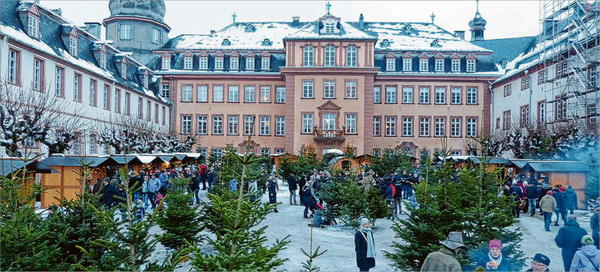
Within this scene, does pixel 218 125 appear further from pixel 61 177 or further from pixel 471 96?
pixel 61 177

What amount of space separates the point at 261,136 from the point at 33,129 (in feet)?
106

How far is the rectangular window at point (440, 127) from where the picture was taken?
5025cm

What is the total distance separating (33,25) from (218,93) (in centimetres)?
2536

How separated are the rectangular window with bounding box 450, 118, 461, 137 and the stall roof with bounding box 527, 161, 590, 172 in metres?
28.2

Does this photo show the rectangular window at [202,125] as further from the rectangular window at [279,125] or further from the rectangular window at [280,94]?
the rectangular window at [280,94]

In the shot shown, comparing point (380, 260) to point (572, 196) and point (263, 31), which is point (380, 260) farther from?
point (263, 31)

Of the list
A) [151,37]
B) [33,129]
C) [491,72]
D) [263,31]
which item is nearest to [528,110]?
[491,72]

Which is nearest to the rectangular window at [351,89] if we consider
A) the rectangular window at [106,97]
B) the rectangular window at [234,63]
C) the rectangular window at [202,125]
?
the rectangular window at [234,63]

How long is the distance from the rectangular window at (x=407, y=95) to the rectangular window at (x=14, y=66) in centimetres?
3602

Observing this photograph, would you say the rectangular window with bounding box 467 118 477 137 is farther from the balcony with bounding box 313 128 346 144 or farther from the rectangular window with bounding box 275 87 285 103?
the rectangular window with bounding box 275 87 285 103

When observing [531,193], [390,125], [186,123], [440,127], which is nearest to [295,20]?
[390,125]

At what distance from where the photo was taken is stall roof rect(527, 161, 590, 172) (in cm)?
2155

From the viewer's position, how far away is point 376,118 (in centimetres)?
5091

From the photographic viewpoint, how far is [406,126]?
50.6m
